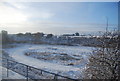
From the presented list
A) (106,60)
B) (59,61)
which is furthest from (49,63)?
(106,60)

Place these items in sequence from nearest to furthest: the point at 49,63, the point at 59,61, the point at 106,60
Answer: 1. the point at 106,60
2. the point at 49,63
3. the point at 59,61

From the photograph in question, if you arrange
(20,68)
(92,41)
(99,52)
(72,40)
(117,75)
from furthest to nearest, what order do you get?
(72,40) < (20,68) < (92,41) < (99,52) < (117,75)

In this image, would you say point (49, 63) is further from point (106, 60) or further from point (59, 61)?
point (106, 60)

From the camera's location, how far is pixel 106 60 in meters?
7.36

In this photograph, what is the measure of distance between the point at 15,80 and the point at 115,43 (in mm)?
4847

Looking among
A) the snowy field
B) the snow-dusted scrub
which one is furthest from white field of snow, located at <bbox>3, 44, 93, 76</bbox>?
the snow-dusted scrub

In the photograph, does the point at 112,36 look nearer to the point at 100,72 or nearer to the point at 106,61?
the point at 106,61

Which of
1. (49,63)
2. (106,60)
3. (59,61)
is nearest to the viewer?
(106,60)

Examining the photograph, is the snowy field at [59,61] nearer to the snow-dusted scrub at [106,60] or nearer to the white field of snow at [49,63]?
the white field of snow at [49,63]

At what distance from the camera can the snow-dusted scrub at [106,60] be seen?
7121 mm

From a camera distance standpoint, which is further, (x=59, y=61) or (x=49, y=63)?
(x=59, y=61)

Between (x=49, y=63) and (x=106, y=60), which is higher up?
(x=106, y=60)

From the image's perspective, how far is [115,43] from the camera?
732 cm

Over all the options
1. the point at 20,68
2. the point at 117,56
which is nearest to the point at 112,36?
the point at 117,56
